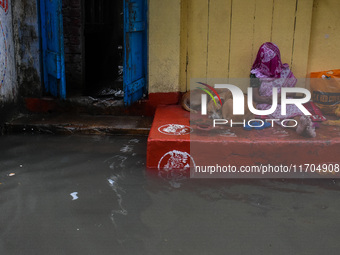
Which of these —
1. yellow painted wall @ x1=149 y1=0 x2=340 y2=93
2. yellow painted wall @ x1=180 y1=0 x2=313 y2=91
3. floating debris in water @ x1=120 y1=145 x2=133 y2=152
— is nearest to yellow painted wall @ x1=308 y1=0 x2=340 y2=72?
yellow painted wall @ x1=149 y1=0 x2=340 y2=93

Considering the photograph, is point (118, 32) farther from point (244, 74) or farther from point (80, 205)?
point (80, 205)

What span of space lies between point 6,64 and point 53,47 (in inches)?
26.3

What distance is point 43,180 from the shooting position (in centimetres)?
405

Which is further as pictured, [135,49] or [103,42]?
[103,42]

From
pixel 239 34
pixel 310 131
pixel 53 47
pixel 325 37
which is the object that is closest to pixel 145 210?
pixel 310 131

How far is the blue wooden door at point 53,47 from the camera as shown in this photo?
224 inches

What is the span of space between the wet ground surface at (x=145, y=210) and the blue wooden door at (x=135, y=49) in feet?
4.58

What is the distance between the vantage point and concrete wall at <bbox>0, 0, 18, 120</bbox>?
17.8 feet

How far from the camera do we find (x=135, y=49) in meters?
5.80

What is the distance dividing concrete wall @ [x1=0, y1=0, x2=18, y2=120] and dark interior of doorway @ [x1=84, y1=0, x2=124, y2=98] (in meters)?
2.28

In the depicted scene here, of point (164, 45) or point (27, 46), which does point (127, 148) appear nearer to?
point (164, 45)

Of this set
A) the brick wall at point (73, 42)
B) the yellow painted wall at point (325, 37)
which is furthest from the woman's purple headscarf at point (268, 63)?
the brick wall at point (73, 42)

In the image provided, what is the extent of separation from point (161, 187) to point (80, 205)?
780 mm

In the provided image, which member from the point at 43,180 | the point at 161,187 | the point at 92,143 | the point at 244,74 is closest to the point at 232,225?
the point at 161,187
